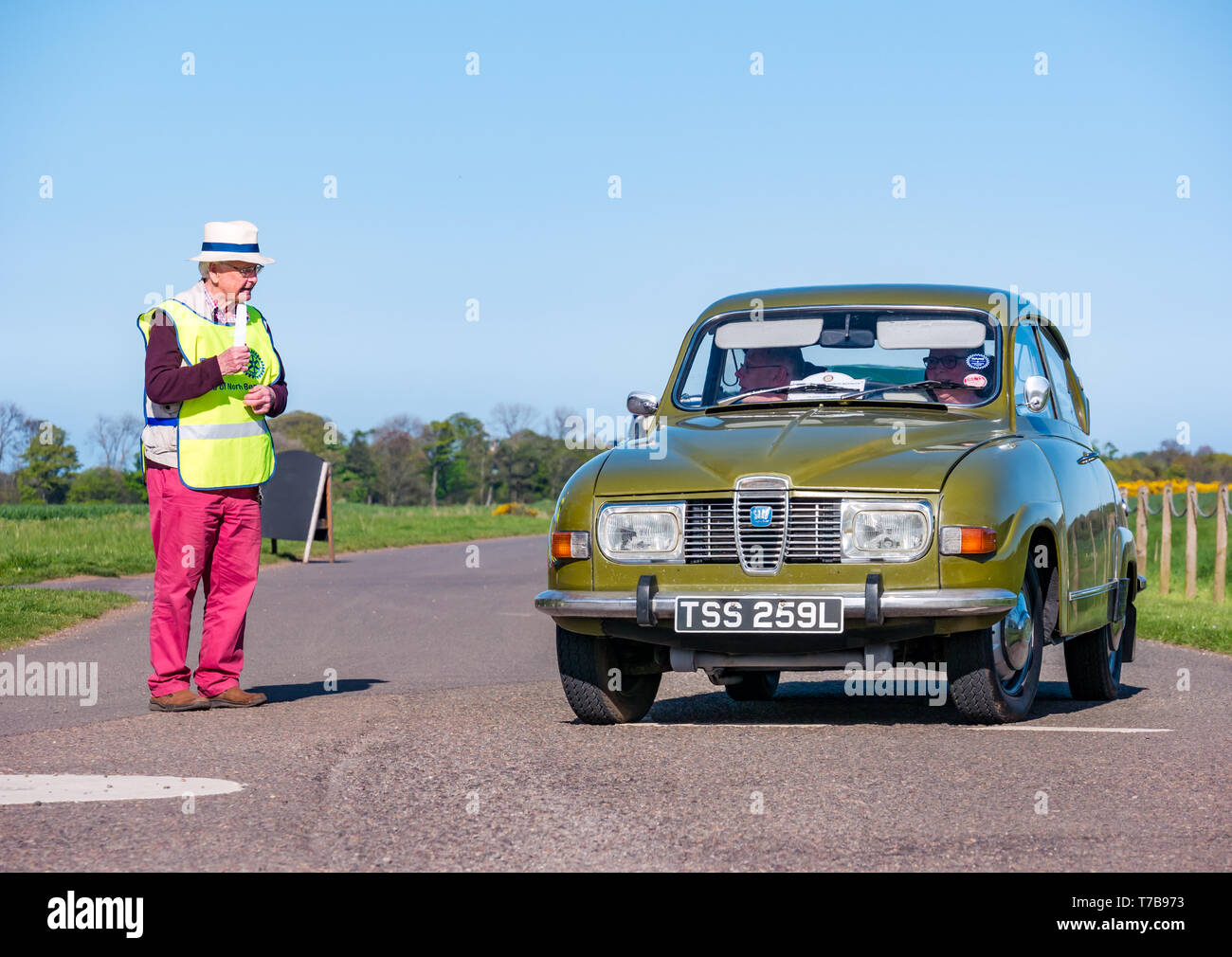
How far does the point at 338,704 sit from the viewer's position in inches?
323

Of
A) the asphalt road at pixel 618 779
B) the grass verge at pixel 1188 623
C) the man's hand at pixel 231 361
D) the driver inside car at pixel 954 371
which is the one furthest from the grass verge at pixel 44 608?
the grass verge at pixel 1188 623

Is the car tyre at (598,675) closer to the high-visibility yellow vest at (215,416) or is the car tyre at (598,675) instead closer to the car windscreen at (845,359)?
the car windscreen at (845,359)

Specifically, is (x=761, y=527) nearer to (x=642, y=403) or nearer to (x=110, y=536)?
(x=642, y=403)

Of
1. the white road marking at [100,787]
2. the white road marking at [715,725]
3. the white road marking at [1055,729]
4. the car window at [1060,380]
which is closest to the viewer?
the white road marking at [100,787]

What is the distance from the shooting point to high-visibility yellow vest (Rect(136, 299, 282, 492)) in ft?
26.4

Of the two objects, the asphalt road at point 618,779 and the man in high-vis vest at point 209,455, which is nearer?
the asphalt road at point 618,779

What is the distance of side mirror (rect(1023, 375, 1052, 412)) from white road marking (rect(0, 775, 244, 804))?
172 inches

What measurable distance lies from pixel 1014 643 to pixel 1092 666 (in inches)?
68.4

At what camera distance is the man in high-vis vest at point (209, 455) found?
7977mm

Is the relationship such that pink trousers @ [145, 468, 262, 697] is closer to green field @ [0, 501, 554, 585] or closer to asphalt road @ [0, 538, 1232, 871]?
asphalt road @ [0, 538, 1232, 871]

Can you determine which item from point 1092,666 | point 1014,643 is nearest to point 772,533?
point 1014,643
